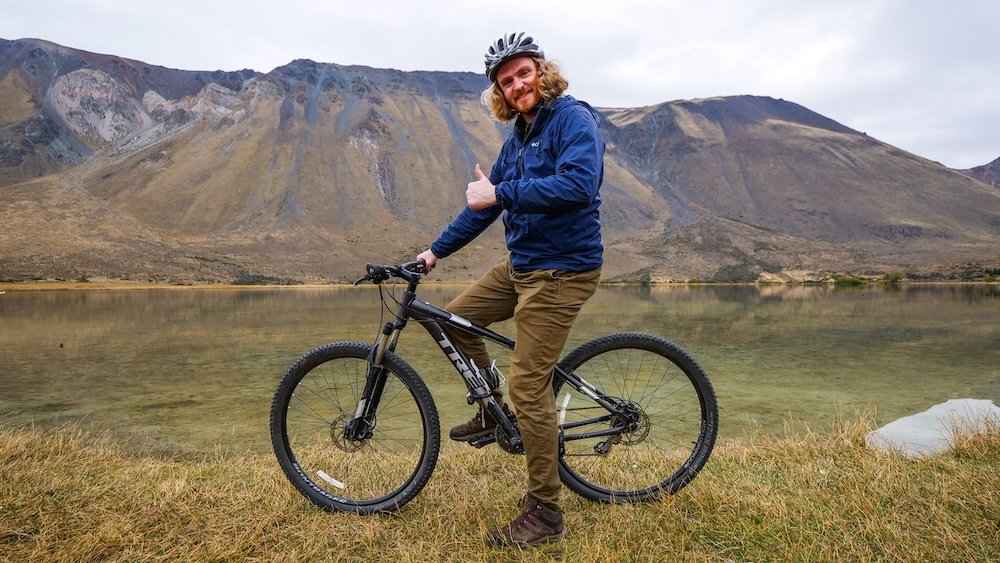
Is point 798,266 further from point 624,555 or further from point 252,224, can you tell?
point 624,555

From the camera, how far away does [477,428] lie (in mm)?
3520

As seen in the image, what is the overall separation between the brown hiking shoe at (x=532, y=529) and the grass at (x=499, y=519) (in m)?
0.07

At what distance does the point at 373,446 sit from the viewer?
3758 millimetres

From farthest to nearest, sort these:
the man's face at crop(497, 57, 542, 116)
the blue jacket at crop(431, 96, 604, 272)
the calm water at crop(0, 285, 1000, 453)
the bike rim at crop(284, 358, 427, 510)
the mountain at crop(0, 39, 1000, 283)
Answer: the mountain at crop(0, 39, 1000, 283)
the calm water at crop(0, 285, 1000, 453)
the bike rim at crop(284, 358, 427, 510)
the man's face at crop(497, 57, 542, 116)
the blue jacket at crop(431, 96, 604, 272)

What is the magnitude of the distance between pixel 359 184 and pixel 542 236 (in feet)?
359

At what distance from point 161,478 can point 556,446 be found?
2.82 meters

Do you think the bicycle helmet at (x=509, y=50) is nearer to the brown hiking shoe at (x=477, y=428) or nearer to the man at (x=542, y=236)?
the man at (x=542, y=236)

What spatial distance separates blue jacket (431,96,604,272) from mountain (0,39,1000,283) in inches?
2590

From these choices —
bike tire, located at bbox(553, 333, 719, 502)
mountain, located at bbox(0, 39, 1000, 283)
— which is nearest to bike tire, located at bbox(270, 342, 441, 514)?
bike tire, located at bbox(553, 333, 719, 502)

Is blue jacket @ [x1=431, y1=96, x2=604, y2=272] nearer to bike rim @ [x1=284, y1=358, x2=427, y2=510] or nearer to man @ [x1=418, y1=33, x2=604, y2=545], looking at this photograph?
man @ [x1=418, y1=33, x2=604, y2=545]

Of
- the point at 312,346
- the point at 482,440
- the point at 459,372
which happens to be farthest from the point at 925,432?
the point at 312,346

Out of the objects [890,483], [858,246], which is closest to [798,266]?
[858,246]

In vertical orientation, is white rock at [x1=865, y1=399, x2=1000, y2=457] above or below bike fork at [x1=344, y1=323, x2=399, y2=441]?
below

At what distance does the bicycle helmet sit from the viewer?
10.4ft
